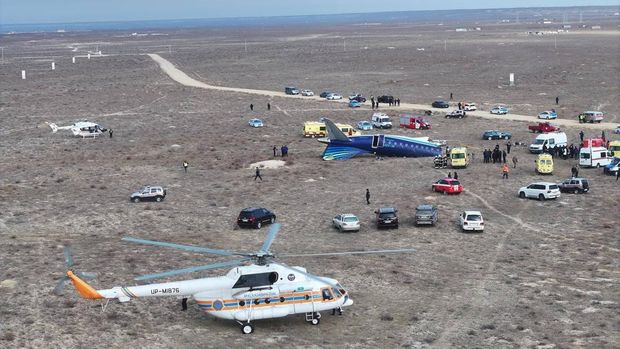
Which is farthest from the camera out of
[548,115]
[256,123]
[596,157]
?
[548,115]

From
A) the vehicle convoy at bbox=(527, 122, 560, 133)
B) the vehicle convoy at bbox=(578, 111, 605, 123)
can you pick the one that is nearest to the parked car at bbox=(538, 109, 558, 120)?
the vehicle convoy at bbox=(578, 111, 605, 123)

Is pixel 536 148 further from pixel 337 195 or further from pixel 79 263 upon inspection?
pixel 79 263

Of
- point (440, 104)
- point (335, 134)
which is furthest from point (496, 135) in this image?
point (440, 104)

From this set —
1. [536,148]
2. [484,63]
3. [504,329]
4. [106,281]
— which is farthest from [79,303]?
[484,63]

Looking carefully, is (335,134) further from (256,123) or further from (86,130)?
(86,130)

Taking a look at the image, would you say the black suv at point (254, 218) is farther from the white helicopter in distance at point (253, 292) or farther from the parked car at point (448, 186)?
the white helicopter in distance at point (253, 292)

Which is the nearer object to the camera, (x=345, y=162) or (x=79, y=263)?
(x=79, y=263)

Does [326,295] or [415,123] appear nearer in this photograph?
[326,295]
